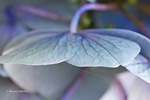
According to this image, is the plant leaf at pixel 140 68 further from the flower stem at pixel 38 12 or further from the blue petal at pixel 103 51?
the flower stem at pixel 38 12

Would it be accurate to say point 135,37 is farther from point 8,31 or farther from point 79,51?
point 8,31

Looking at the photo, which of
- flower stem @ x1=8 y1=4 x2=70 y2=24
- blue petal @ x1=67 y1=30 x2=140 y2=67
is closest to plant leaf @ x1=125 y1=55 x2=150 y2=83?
blue petal @ x1=67 y1=30 x2=140 y2=67

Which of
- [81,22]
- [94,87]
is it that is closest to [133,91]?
[94,87]

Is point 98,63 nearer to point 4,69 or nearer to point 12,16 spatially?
point 4,69

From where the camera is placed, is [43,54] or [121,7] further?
[121,7]

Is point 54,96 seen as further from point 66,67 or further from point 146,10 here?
point 146,10

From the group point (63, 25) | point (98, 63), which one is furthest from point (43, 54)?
point (63, 25)
